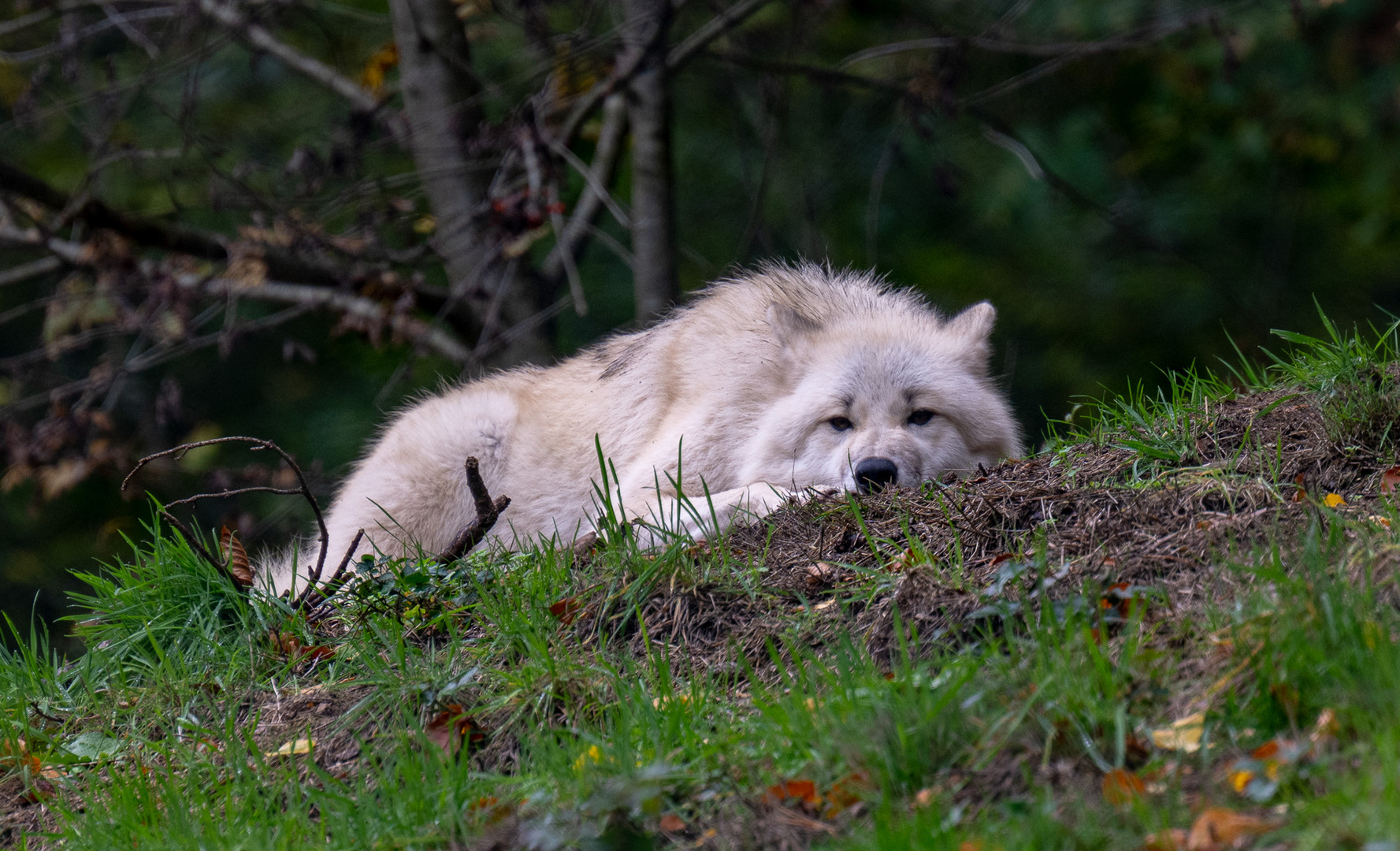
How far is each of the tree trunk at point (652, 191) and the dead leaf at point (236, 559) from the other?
12.2 ft

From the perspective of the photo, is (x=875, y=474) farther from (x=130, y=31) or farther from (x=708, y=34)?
(x=130, y=31)

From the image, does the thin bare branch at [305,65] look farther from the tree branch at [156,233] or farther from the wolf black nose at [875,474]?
the wolf black nose at [875,474]

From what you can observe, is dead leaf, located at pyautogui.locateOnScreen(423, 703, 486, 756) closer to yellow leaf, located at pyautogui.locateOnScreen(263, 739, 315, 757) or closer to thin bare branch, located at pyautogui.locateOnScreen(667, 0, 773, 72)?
yellow leaf, located at pyautogui.locateOnScreen(263, 739, 315, 757)

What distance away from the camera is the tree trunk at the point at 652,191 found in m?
8.10

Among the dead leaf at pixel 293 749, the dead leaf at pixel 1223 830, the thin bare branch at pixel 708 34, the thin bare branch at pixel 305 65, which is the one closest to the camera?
the dead leaf at pixel 1223 830

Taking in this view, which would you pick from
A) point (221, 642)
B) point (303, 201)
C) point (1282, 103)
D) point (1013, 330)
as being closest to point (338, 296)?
point (303, 201)

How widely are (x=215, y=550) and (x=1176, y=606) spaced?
3.48 meters

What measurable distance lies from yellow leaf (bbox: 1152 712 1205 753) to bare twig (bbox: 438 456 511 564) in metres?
2.27

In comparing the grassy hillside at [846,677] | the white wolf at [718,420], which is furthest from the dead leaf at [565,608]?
the white wolf at [718,420]

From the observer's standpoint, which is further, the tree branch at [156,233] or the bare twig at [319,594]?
the tree branch at [156,233]

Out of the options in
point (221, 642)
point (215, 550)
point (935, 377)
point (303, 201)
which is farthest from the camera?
point (303, 201)

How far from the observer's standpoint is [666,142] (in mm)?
8188

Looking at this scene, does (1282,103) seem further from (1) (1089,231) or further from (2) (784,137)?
(2) (784,137)

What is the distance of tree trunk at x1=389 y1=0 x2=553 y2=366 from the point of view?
858 cm
